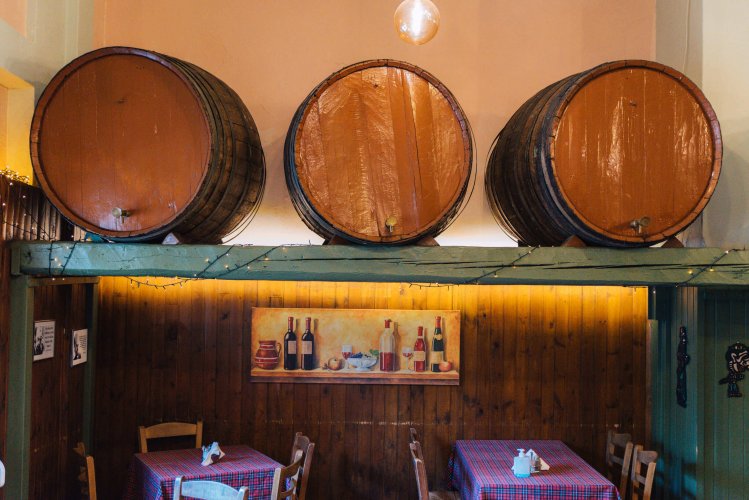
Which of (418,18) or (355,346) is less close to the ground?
(418,18)

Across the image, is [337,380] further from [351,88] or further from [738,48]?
[738,48]

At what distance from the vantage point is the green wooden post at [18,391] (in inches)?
119

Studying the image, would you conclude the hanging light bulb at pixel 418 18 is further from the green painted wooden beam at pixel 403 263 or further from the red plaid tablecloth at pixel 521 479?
the red plaid tablecloth at pixel 521 479

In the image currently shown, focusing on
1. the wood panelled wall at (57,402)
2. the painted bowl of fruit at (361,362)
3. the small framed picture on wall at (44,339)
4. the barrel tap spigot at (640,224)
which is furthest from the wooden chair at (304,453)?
the barrel tap spigot at (640,224)

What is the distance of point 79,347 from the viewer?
386cm

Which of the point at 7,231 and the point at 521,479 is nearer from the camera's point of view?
the point at 7,231

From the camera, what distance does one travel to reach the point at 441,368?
428cm

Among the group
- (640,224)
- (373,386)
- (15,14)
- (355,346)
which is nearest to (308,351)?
(355,346)

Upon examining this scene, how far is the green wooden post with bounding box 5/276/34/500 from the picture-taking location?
303 cm

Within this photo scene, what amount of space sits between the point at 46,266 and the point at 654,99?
9.55ft

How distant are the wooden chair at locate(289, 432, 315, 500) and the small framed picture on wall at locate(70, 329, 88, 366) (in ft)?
4.63

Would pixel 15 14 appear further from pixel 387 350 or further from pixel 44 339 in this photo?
pixel 387 350

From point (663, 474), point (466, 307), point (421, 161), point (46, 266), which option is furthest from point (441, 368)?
point (46, 266)

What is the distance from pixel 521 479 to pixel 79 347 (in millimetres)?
2708
